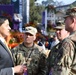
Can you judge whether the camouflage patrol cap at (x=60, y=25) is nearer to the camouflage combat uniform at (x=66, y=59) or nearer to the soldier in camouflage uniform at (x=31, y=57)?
the soldier in camouflage uniform at (x=31, y=57)

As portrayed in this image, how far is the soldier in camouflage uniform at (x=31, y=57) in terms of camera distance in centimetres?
396

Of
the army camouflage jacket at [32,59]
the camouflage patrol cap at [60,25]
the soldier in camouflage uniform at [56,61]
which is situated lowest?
the army camouflage jacket at [32,59]

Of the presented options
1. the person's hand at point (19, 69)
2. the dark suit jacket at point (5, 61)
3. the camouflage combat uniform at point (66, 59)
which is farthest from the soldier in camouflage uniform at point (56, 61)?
the dark suit jacket at point (5, 61)

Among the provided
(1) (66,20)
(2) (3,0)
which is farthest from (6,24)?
(2) (3,0)

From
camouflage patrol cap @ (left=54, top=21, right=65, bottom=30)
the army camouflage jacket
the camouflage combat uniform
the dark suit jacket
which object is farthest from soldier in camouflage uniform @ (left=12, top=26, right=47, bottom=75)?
the camouflage combat uniform

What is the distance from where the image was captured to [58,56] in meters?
2.88

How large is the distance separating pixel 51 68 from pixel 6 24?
118 cm

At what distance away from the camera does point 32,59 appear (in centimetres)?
402

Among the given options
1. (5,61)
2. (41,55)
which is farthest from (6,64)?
(41,55)

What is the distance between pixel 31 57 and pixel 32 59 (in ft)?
0.19

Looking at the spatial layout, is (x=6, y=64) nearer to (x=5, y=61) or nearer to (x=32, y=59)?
(x=5, y=61)

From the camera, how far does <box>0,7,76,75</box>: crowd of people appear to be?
2.81 m

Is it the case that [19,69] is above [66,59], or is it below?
below

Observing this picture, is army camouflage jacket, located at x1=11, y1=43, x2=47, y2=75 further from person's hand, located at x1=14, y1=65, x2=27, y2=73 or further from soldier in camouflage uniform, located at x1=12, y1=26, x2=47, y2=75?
person's hand, located at x1=14, y1=65, x2=27, y2=73
